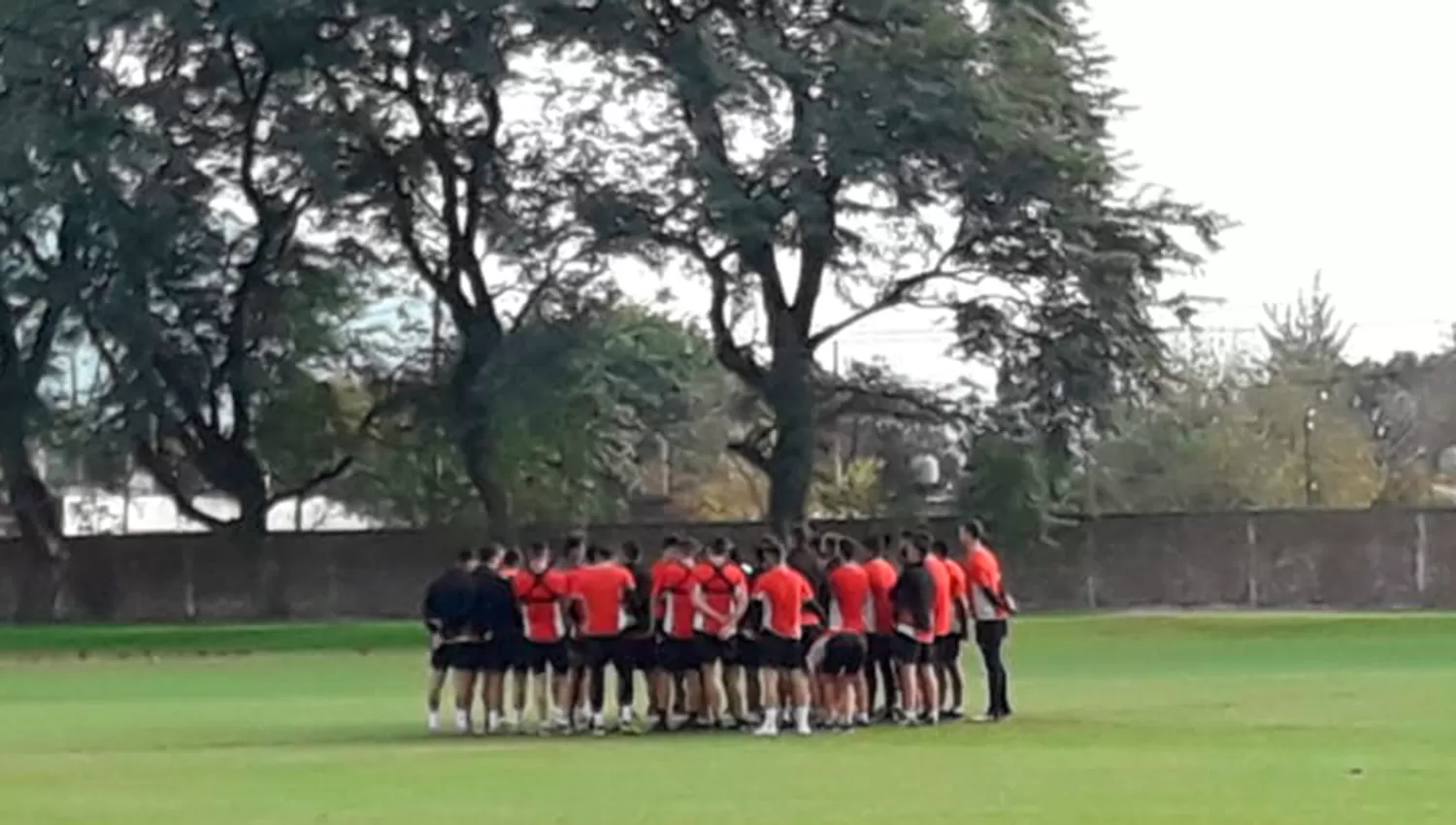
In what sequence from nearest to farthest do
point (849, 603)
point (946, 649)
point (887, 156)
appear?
1. point (849, 603)
2. point (946, 649)
3. point (887, 156)

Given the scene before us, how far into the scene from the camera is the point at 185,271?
6153cm

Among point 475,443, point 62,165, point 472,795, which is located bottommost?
point 472,795

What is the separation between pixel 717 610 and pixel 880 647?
1711 millimetres

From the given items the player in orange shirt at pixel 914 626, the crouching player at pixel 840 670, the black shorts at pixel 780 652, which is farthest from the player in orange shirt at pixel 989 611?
the black shorts at pixel 780 652

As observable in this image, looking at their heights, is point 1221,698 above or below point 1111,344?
below

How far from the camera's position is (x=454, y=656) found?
1195 inches

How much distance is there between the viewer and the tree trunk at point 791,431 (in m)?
61.2

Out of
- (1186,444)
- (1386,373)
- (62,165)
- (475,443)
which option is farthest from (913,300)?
(1386,373)

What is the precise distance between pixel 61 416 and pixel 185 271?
15.9 feet

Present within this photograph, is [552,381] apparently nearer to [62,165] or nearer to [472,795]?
[62,165]

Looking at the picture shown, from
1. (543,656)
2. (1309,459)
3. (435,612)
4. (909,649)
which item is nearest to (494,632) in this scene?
(543,656)

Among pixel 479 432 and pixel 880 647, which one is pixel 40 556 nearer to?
pixel 479 432

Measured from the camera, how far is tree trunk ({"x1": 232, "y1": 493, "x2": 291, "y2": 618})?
6638 cm

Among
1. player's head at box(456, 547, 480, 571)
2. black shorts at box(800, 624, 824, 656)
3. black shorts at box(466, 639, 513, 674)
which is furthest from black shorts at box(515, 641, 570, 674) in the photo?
black shorts at box(800, 624, 824, 656)
